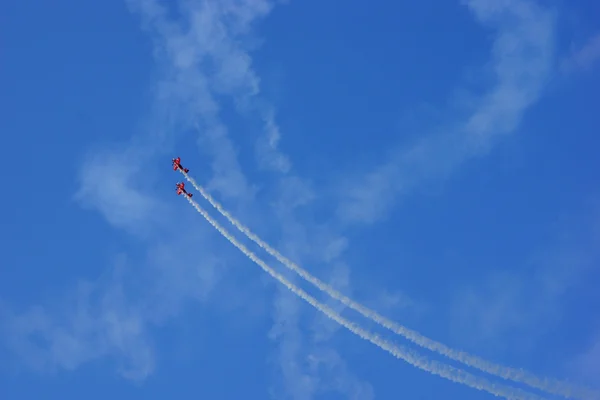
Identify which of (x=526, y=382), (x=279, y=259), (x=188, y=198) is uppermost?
(x=188, y=198)

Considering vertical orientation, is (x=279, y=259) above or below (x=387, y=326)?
above

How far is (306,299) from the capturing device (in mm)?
89000

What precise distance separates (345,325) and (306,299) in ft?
23.1

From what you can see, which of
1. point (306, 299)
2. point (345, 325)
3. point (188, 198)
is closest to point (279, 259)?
point (306, 299)

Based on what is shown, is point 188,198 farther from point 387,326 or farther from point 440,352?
point 440,352

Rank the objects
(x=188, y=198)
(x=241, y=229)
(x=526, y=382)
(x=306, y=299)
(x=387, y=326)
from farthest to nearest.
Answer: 1. (x=188, y=198)
2. (x=241, y=229)
3. (x=306, y=299)
4. (x=387, y=326)
5. (x=526, y=382)

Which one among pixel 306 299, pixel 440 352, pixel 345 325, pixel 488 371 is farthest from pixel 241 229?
pixel 488 371

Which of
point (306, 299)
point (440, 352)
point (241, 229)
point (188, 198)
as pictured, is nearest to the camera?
point (440, 352)

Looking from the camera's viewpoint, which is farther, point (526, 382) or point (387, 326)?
point (387, 326)

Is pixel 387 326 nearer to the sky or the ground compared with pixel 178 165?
nearer to the ground

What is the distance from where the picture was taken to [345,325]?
3329 inches

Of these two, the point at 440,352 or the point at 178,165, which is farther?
the point at 178,165

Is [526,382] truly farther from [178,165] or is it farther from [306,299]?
[178,165]

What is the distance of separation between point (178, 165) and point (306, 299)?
34764 millimetres
